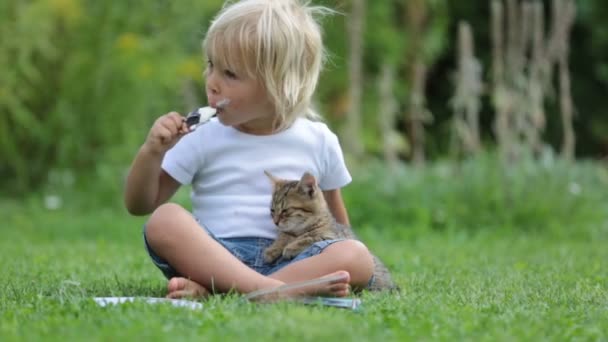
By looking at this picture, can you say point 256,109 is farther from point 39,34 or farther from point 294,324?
point 39,34

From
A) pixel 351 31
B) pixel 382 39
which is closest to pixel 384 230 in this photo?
pixel 351 31

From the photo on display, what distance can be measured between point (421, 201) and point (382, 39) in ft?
17.0

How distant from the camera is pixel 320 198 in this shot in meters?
3.73

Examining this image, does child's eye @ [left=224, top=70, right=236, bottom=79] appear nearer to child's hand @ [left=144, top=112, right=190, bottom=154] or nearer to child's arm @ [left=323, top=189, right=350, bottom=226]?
child's hand @ [left=144, top=112, right=190, bottom=154]

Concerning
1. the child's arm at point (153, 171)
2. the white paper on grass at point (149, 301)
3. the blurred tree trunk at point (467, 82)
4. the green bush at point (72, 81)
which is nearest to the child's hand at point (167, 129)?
the child's arm at point (153, 171)

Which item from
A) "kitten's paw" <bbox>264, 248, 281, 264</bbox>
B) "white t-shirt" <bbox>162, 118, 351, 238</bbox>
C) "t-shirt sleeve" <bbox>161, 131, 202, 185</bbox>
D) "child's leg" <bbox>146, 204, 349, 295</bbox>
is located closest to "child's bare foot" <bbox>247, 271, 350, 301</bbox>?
"child's leg" <bbox>146, 204, 349, 295</bbox>

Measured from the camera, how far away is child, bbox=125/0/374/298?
3551 mm

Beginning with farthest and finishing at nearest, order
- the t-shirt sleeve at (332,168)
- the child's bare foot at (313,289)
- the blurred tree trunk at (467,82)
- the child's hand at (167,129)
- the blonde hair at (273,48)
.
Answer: the blurred tree trunk at (467,82) → the t-shirt sleeve at (332,168) → the blonde hair at (273,48) → the child's hand at (167,129) → the child's bare foot at (313,289)

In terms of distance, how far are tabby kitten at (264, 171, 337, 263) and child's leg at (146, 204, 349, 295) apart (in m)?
0.20

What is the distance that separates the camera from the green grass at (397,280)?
2.81 meters

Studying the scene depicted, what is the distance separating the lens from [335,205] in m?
4.11

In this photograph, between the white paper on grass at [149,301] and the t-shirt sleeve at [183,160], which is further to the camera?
the t-shirt sleeve at [183,160]

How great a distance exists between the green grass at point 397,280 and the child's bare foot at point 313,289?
9 cm

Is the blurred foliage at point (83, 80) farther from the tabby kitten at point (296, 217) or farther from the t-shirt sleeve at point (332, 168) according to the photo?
the tabby kitten at point (296, 217)
